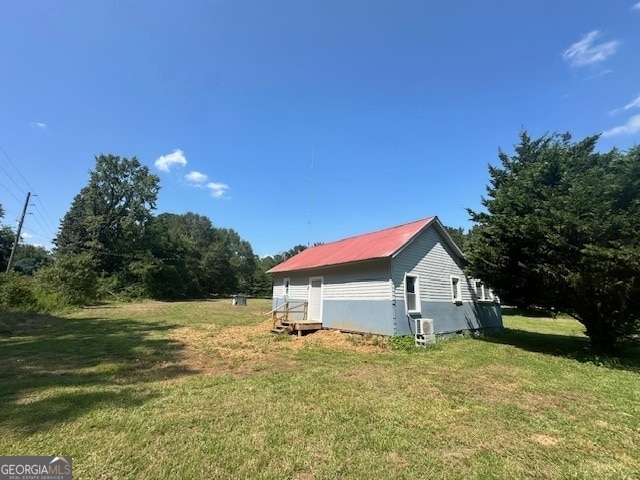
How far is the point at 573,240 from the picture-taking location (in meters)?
9.09

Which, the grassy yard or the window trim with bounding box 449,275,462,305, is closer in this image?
the grassy yard

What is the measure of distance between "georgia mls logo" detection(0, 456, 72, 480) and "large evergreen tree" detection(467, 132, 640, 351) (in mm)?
11096

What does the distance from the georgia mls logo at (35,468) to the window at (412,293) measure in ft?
33.3

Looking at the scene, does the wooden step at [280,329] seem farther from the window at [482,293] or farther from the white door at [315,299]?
the window at [482,293]

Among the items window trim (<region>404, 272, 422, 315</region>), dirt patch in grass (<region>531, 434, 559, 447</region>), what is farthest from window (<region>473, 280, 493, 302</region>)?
dirt patch in grass (<region>531, 434, 559, 447</region>)

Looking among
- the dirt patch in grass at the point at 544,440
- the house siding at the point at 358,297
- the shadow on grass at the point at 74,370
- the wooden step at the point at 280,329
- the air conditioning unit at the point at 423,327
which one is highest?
the house siding at the point at 358,297

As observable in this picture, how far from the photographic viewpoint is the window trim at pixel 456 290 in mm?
13968

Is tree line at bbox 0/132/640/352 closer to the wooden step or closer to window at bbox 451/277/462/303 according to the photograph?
window at bbox 451/277/462/303

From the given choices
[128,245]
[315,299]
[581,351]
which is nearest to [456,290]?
[581,351]

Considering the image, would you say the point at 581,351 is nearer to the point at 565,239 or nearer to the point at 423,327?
the point at 565,239

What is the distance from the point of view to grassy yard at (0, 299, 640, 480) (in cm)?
342

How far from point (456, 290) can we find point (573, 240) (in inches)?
231

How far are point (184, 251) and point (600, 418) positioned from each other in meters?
46.9

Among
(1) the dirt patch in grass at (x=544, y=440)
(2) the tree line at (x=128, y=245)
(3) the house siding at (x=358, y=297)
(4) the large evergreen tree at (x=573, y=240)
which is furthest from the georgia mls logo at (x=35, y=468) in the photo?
(2) the tree line at (x=128, y=245)
